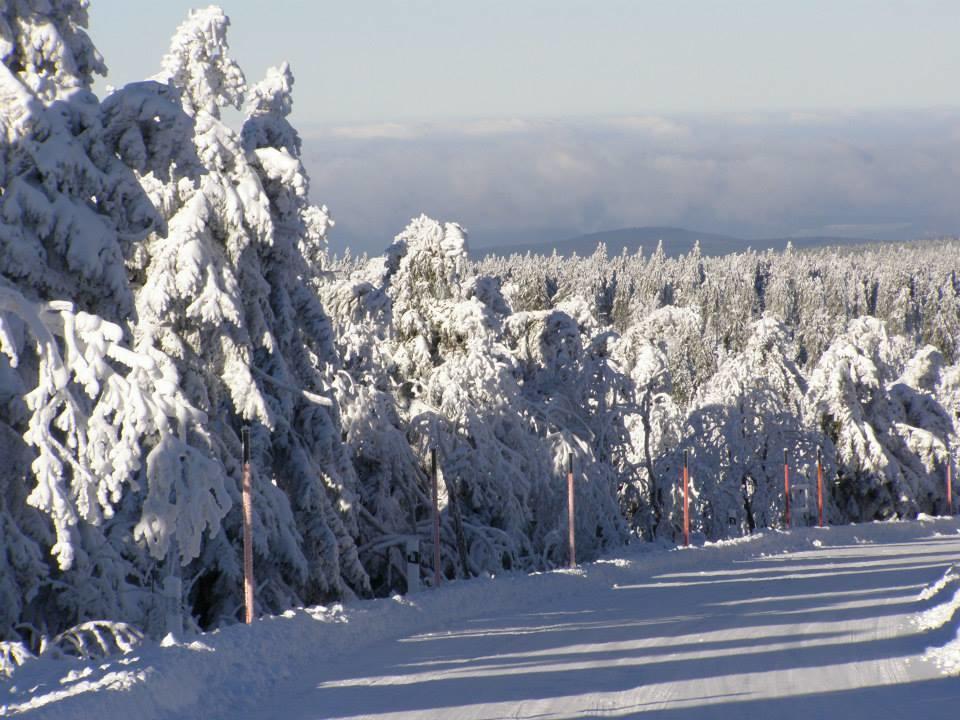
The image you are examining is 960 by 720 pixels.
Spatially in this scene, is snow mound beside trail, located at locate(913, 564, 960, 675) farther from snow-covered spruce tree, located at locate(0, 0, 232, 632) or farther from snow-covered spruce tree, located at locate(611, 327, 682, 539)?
snow-covered spruce tree, located at locate(611, 327, 682, 539)

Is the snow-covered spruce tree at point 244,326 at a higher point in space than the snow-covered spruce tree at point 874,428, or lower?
higher

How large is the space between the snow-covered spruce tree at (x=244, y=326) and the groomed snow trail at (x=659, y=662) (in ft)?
15.5

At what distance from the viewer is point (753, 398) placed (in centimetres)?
4675

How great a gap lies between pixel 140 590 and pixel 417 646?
4.31m

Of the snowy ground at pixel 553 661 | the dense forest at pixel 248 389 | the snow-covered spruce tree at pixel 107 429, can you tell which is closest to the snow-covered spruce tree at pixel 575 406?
the dense forest at pixel 248 389

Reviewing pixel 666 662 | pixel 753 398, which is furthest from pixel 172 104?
pixel 753 398

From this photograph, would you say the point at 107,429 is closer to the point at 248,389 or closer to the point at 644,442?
the point at 248,389

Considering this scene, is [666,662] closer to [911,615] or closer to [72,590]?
[911,615]

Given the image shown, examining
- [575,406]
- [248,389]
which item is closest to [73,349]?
[248,389]

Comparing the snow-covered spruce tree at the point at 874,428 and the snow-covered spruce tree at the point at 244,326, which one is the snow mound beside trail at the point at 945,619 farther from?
the snow-covered spruce tree at the point at 874,428

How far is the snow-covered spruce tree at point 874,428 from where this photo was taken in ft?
166

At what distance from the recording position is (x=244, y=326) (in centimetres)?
2009

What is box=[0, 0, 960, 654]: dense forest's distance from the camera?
34.9 ft

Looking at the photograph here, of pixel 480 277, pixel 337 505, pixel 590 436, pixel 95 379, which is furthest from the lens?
pixel 590 436
